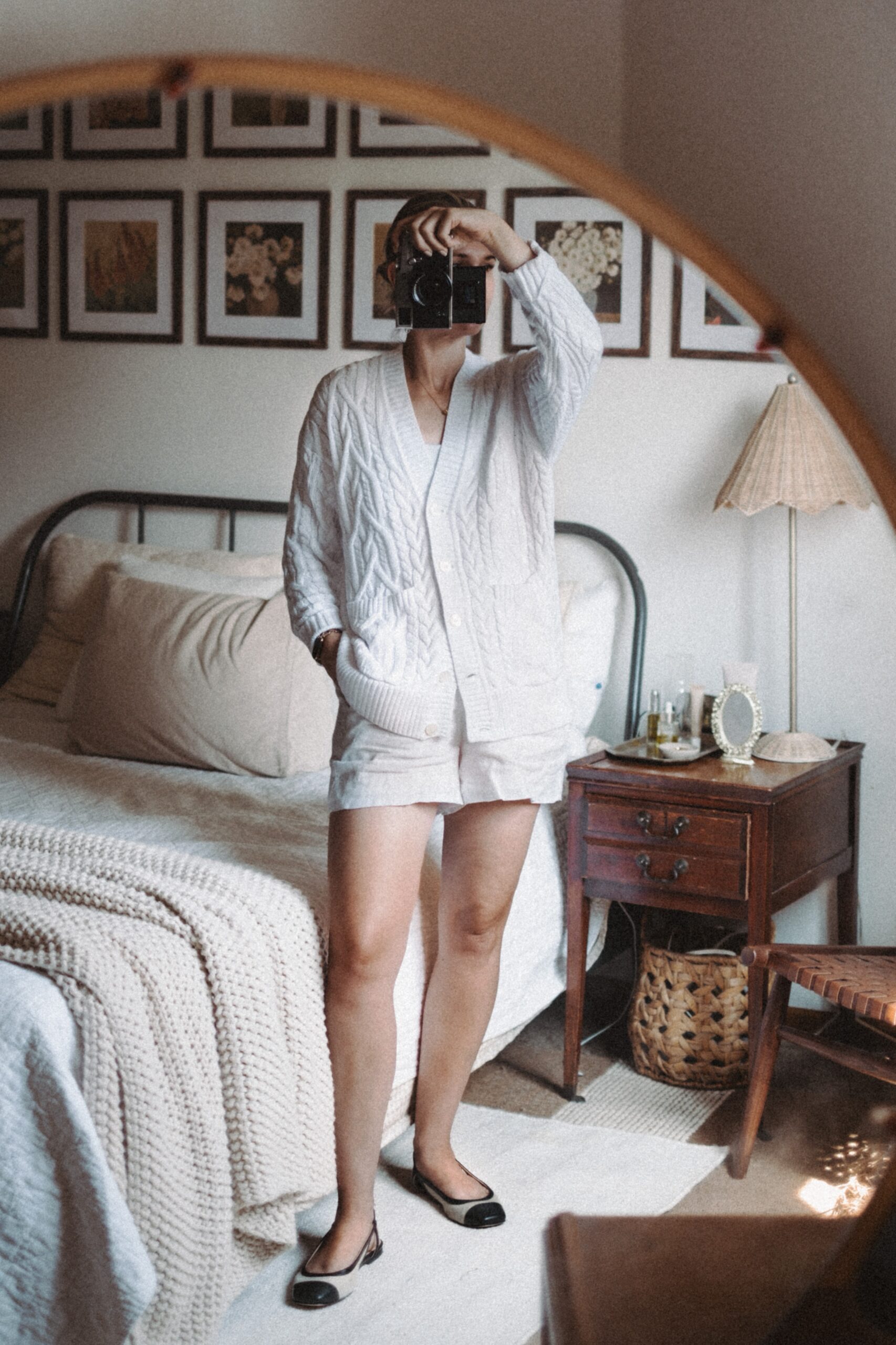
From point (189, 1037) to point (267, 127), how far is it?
0.81 metres

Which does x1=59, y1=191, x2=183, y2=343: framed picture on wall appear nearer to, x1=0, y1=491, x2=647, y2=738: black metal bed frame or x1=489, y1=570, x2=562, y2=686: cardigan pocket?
x1=0, y1=491, x2=647, y2=738: black metal bed frame

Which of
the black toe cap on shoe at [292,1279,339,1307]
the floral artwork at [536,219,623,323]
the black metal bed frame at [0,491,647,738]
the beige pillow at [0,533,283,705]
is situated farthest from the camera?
the beige pillow at [0,533,283,705]

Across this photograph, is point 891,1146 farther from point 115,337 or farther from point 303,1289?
point 115,337

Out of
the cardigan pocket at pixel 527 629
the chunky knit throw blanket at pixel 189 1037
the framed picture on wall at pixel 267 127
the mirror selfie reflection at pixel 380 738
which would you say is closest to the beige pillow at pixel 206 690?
the mirror selfie reflection at pixel 380 738

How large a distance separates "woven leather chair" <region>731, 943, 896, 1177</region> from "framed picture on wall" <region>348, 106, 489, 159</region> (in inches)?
23.4

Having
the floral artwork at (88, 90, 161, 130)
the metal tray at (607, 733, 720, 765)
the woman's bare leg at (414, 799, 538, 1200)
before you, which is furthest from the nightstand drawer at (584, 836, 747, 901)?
the floral artwork at (88, 90, 161, 130)

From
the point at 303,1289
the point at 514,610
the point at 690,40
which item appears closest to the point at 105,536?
the point at 514,610

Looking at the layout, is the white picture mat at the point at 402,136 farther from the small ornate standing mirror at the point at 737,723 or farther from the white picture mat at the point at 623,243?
the small ornate standing mirror at the point at 737,723

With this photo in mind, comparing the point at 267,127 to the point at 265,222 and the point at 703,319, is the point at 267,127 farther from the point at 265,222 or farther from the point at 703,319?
the point at 703,319

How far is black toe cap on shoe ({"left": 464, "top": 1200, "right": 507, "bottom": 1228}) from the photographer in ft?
4.19

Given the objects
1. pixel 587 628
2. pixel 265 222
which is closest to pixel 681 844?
pixel 587 628

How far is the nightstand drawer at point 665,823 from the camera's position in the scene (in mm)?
1710

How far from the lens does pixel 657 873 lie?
1780 millimetres

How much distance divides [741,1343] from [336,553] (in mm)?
795
